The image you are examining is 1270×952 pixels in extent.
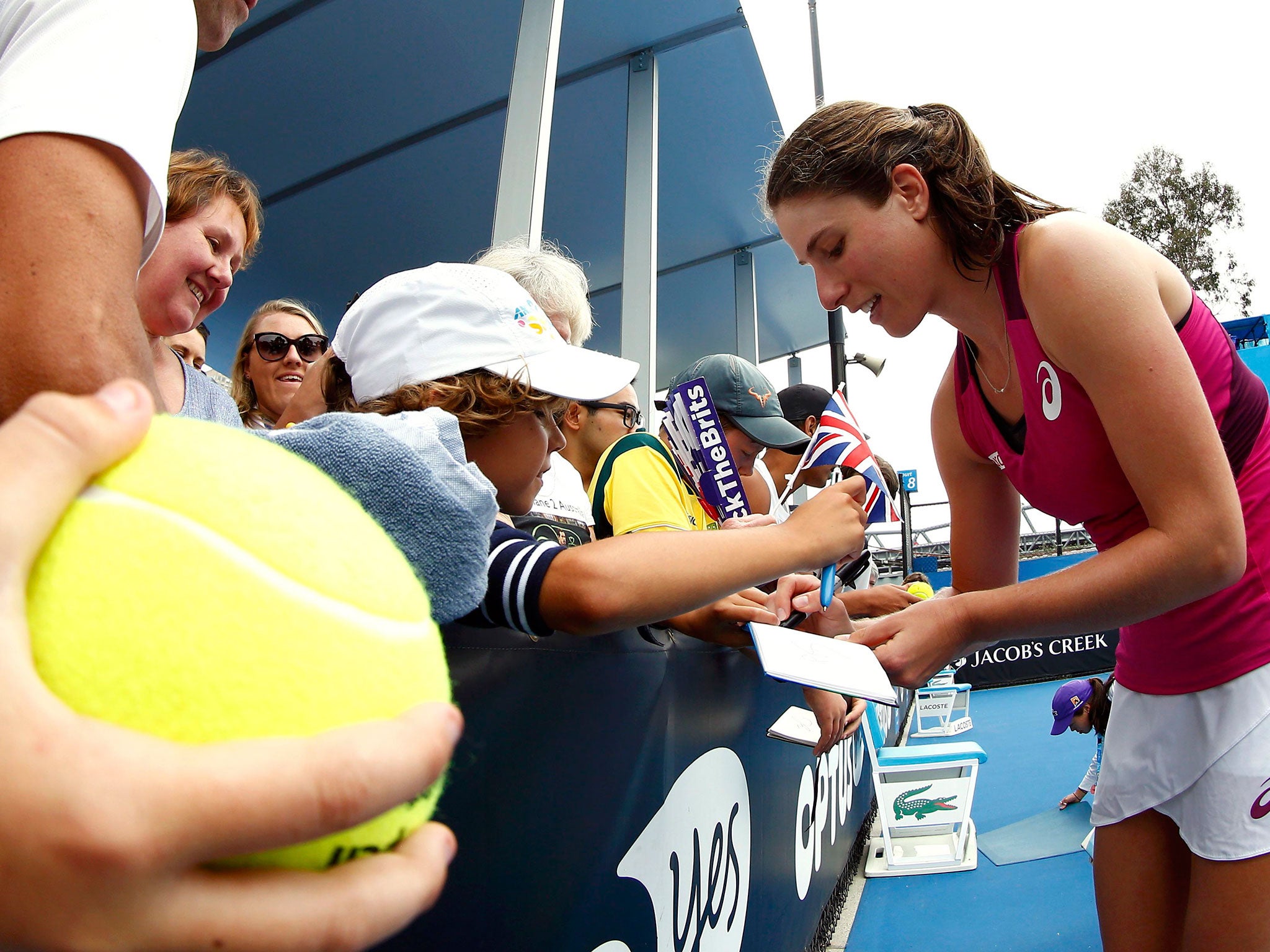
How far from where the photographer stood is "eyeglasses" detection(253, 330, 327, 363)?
3.08 meters

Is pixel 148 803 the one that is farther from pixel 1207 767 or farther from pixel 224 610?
pixel 1207 767

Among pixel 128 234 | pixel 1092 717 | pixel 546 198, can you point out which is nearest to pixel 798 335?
pixel 546 198

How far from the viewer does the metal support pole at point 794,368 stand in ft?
53.4

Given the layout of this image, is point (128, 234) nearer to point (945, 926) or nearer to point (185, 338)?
point (185, 338)

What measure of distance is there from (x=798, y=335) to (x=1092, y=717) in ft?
35.1

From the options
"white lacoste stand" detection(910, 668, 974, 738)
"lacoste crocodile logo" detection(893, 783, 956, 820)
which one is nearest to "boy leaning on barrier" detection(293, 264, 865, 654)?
"lacoste crocodile logo" detection(893, 783, 956, 820)

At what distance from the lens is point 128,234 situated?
2.40ft

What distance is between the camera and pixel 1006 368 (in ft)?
5.99

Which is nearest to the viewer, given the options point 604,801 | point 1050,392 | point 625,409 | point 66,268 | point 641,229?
point 66,268

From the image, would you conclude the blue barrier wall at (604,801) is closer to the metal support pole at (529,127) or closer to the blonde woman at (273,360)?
the blonde woman at (273,360)

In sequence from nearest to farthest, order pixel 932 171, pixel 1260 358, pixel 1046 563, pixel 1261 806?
pixel 1261 806 → pixel 932 171 → pixel 1046 563 → pixel 1260 358

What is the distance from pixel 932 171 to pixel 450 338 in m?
1.13

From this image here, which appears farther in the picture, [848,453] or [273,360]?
[273,360]

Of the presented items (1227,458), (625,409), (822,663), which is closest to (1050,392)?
(1227,458)
